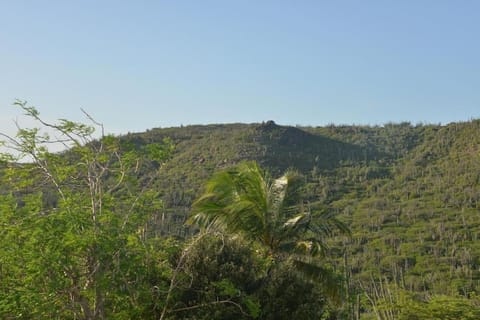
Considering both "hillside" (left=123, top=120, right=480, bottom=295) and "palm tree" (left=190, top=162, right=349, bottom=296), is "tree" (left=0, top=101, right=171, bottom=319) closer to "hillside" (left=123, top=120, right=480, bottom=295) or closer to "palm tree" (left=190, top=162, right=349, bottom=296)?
"palm tree" (left=190, top=162, right=349, bottom=296)

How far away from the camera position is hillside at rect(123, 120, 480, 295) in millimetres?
38750

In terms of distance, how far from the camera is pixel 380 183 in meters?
64.2

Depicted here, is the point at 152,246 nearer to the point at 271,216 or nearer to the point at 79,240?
the point at 79,240

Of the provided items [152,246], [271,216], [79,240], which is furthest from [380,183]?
[79,240]

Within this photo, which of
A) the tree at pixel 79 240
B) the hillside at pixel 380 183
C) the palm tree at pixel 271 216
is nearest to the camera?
the tree at pixel 79 240

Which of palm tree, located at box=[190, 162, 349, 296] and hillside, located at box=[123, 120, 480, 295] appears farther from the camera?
hillside, located at box=[123, 120, 480, 295]

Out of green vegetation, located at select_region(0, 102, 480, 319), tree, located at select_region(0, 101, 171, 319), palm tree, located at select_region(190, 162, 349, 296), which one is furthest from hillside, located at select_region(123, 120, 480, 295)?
tree, located at select_region(0, 101, 171, 319)

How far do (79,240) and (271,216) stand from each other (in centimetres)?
628

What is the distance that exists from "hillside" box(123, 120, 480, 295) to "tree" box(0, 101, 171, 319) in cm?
1682

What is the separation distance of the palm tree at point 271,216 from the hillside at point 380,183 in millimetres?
12564

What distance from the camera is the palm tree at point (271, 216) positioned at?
1341 cm

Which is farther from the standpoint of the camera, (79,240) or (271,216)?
(271,216)

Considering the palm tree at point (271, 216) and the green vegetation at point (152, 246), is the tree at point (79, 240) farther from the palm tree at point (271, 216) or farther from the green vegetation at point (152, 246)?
the palm tree at point (271, 216)

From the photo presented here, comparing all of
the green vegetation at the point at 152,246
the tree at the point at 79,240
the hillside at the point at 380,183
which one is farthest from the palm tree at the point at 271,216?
the hillside at the point at 380,183
